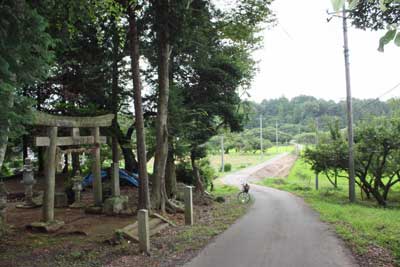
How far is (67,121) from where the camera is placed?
909cm

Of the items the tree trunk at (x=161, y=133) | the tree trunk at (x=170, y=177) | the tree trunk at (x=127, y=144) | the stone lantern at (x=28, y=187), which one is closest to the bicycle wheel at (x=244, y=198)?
the tree trunk at (x=170, y=177)

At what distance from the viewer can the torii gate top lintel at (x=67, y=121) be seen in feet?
26.4

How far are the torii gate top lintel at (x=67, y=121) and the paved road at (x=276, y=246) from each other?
16.0 ft

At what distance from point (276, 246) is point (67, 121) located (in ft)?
20.6

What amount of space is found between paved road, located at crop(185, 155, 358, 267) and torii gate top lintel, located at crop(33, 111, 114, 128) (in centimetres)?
487

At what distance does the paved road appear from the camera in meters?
5.95

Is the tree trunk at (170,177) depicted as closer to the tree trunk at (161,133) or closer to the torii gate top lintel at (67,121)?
the tree trunk at (161,133)

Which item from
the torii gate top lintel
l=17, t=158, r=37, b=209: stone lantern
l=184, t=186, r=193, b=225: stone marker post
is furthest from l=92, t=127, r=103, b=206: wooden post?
l=17, t=158, r=37, b=209: stone lantern

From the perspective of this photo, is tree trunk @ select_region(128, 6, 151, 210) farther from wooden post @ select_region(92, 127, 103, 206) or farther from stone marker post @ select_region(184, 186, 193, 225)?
wooden post @ select_region(92, 127, 103, 206)

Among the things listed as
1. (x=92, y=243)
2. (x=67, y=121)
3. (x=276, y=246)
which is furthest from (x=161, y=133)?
(x=276, y=246)

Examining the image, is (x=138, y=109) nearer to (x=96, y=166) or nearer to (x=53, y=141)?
(x=96, y=166)

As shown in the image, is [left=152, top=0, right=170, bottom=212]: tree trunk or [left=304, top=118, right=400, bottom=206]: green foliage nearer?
[left=152, top=0, right=170, bottom=212]: tree trunk

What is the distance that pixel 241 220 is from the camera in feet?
34.1

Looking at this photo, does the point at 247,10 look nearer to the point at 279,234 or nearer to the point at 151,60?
the point at 151,60
